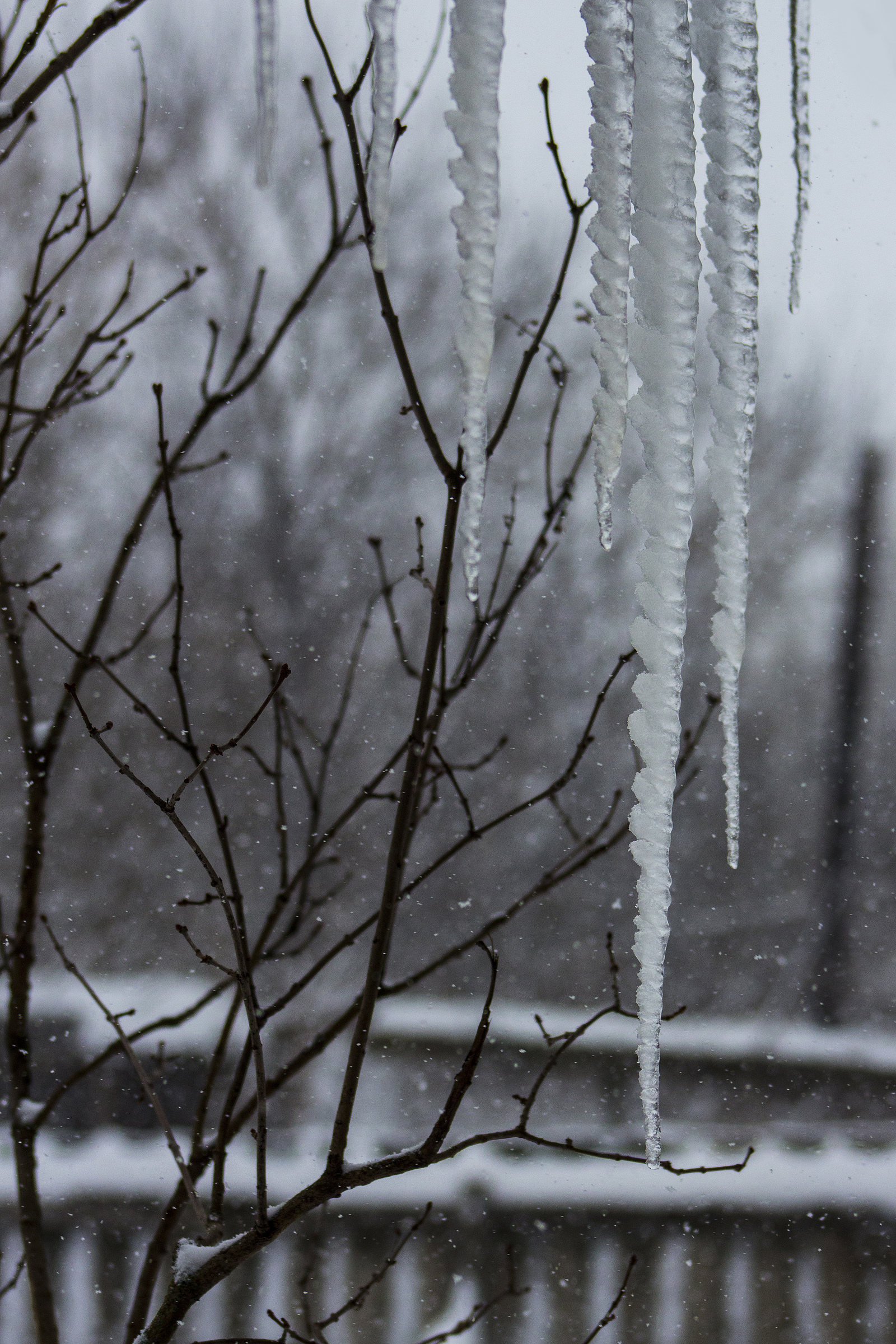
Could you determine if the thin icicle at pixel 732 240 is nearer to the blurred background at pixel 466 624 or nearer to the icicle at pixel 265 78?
the icicle at pixel 265 78

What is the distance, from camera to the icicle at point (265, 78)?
0.39 meters

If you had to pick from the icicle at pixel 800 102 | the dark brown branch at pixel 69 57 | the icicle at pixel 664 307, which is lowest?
the icicle at pixel 664 307

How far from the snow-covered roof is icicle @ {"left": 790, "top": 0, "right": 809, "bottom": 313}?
8.15 ft

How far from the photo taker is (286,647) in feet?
8.61

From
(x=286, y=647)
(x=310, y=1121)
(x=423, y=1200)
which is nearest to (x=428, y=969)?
(x=423, y=1200)

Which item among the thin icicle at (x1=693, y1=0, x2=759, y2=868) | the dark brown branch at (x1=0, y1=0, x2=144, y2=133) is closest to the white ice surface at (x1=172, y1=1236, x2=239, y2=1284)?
the thin icicle at (x1=693, y1=0, x2=759, y2=868)

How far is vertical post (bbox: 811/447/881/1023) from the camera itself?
278 centimetres

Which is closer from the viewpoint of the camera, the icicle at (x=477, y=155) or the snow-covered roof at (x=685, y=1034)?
the icicle at (x=477, y=155)

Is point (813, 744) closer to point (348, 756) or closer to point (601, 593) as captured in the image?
point (601, 593)

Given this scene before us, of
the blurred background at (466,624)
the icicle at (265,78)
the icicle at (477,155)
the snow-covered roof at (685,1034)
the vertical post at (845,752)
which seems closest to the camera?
the icicle at (477,155)

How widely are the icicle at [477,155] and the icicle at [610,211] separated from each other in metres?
0.03

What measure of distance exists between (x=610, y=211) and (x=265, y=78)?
0.19m

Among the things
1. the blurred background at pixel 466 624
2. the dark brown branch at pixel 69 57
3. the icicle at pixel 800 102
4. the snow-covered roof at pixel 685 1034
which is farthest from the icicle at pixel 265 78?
the snow-covered roof at pixel 685 1034

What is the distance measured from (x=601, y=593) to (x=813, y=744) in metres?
0.87
